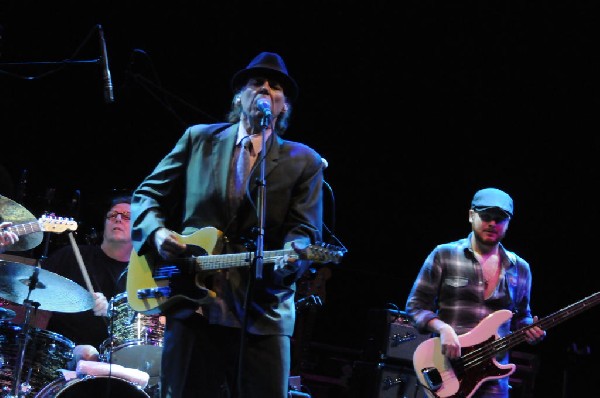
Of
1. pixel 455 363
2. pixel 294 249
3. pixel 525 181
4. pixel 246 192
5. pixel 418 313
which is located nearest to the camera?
pixel 294 249

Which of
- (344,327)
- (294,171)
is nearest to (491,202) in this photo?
(294,171)

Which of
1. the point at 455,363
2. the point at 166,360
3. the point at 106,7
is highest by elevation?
the point at 106,7

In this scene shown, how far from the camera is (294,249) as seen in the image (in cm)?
307

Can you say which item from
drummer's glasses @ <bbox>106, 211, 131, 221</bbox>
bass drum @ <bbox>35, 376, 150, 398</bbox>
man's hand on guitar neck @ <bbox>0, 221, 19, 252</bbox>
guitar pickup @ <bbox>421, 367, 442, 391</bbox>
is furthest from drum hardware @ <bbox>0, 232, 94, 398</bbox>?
guitar pickup @ <bbox>421, 367, 442, 391</bbox>

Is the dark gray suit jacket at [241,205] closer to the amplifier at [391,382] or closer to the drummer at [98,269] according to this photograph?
the drummer at [98,269]

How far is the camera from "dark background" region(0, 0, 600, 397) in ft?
29.2

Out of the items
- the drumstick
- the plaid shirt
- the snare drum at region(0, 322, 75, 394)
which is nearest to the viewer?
the plaid shirt

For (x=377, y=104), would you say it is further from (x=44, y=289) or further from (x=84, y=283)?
(x=44, y=289)

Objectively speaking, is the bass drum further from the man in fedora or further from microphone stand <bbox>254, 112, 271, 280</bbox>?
microphone stand <bbox>254, 112, 271, 280</bbox>

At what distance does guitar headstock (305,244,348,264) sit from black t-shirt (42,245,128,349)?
3967 millimetres

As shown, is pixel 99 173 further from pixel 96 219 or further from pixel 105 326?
pixel 105 326

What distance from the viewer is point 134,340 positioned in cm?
586

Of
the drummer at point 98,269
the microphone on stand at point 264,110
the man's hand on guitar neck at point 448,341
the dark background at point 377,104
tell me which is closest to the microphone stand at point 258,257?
the microphone on stand at point 264,110

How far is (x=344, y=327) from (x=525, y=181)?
12.4 ft
